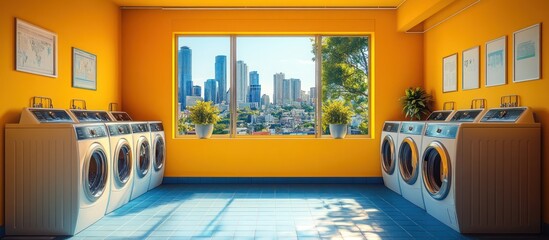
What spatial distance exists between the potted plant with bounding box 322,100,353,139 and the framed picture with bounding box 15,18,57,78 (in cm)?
355

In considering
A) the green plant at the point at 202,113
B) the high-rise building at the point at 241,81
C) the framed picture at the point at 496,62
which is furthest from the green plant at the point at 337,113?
the framed picture at the point at 496,62

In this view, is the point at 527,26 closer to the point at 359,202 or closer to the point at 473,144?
the point at 473,144

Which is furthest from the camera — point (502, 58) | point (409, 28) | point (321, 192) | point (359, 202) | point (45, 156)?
point (409, 28)

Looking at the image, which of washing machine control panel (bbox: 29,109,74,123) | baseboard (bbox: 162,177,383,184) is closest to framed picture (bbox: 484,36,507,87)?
baseboard (bbox: 162,177,383,184)

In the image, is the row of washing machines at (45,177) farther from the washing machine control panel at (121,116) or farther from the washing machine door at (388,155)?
the washing machine door at (388,155)

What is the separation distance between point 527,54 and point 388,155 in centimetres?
230

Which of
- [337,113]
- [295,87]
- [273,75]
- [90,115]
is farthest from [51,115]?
[337,113]

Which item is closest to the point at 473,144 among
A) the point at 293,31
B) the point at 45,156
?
the point at 293,31

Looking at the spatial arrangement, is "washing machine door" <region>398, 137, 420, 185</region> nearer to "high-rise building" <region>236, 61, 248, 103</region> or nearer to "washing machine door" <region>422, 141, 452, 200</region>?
"washing machine door" <region>422, 141, 452, 200</region>

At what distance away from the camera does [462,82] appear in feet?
15.5

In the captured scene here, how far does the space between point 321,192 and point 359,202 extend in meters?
0.70

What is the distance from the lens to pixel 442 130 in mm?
3701

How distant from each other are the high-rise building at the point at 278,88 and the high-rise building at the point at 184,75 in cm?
128

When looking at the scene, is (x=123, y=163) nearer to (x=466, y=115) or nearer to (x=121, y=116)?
(x=121, y=116)
